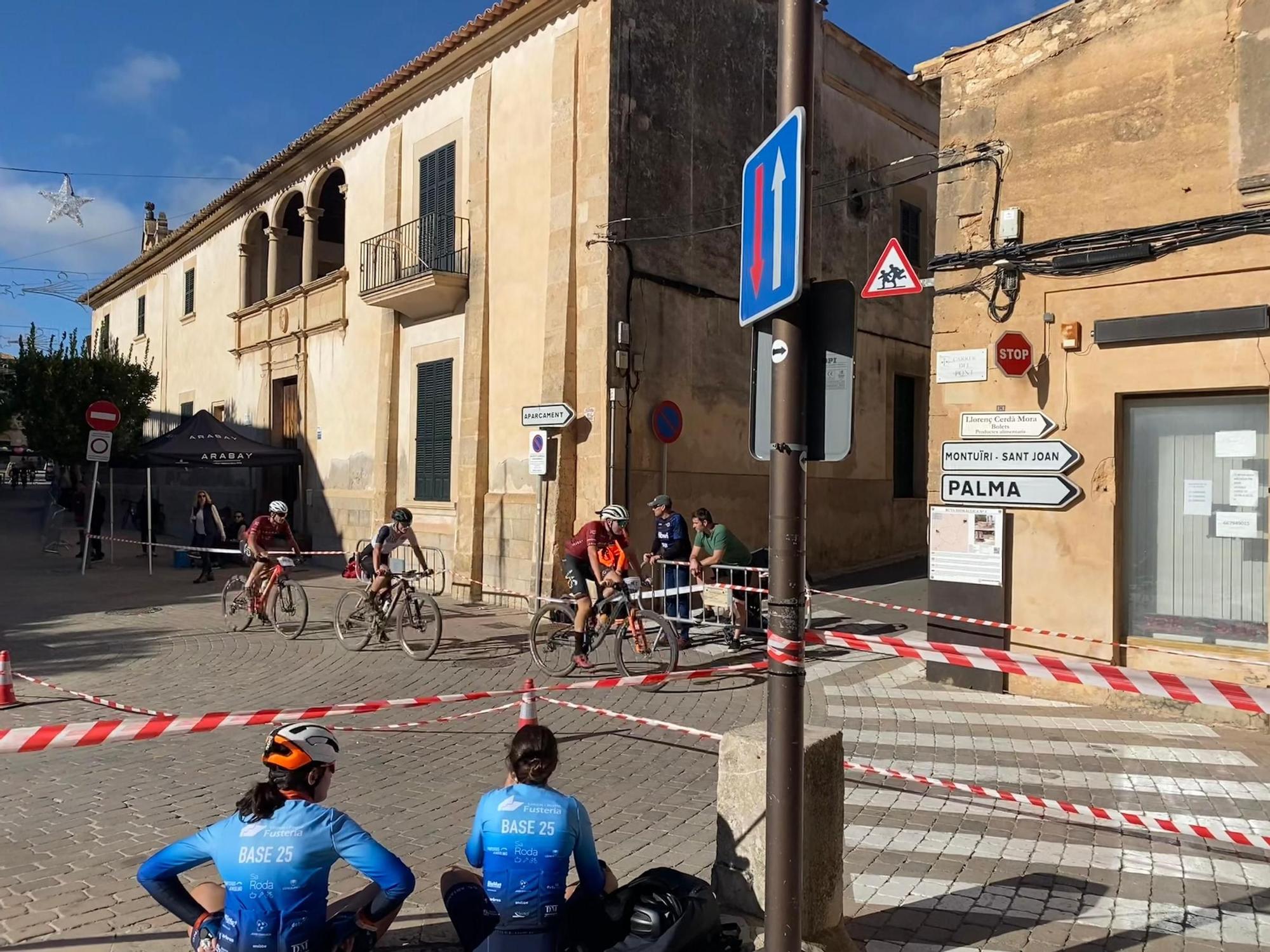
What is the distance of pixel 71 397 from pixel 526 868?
26.4 metres

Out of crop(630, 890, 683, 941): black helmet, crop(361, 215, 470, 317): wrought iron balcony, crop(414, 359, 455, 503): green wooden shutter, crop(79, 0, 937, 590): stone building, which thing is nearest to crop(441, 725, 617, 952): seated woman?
crop(630, 890, 683, 941): black helmet

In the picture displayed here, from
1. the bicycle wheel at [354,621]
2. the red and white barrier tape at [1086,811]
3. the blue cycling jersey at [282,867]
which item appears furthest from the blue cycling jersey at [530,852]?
the bicycle wheel at [354,621]

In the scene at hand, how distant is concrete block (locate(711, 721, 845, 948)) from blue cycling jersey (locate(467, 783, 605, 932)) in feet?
2.08

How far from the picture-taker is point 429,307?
16031mm

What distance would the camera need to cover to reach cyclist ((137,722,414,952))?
2.82m

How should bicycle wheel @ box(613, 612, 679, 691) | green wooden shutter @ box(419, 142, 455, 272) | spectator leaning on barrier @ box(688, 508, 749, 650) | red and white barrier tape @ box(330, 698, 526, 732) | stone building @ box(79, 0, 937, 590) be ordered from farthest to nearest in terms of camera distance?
1. green wooden shutter @ box(419, 142, 455, 272)
2. stone building @ box(79, 0, 937, 590)
3. spectator leaning on barrier @ box(688, 508, 749, 650)
4. bicycle wheel @ box(613, 612, 679, 691)
5. red and white barrier tape @ box(330, 698, 526, 732)

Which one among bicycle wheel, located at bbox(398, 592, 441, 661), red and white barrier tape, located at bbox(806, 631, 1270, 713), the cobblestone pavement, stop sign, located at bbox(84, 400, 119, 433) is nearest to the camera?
the cobblestone pavement

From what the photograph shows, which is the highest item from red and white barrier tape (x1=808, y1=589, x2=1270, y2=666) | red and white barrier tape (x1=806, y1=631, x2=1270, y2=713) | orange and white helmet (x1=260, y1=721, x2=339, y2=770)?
orange and white helmet (x1=260, y1=721, x2=339, y2=770)

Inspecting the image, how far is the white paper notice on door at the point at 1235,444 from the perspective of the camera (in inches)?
304

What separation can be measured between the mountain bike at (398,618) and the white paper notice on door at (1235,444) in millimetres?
7496

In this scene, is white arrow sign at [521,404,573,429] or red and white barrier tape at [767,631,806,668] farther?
white arrow sign at [521,404,573,429]

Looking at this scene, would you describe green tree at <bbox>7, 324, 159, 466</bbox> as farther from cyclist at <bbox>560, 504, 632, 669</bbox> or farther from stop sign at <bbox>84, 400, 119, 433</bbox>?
cyclist at <bbox>560, 504, 632, 669</bbox>

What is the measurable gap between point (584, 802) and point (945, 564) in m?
5.09

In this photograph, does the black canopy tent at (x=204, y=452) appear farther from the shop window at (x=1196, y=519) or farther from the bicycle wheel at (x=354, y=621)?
the shop window at (x=1196, y=519)
